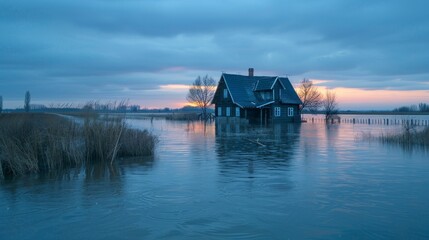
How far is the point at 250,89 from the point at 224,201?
48.4m

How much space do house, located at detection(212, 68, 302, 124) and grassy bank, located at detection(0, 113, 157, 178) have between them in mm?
36743

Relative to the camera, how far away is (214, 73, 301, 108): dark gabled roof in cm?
5397

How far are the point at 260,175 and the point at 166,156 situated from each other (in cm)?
667

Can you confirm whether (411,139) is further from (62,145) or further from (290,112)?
(290,112)

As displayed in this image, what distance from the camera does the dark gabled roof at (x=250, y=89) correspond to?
54.0 meters

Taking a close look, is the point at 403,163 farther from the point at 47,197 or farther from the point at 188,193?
the point at 47,197

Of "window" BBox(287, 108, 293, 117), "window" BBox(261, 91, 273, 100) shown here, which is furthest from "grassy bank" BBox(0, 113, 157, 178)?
"window" BBox(287, 108, 293, 117)

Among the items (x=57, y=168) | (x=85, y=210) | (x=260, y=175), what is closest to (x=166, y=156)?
(x=57, y=168)

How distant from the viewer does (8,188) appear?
11211mm

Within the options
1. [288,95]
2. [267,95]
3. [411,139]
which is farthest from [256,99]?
[411,139]

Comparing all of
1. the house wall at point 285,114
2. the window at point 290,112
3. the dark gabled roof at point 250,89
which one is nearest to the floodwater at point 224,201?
the house wall at point 285,114

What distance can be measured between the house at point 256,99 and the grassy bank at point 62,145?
36743 mm

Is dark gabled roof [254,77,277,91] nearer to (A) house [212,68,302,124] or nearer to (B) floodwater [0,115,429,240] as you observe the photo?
(A) house [212,68,302,124]

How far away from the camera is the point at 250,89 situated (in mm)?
57375
